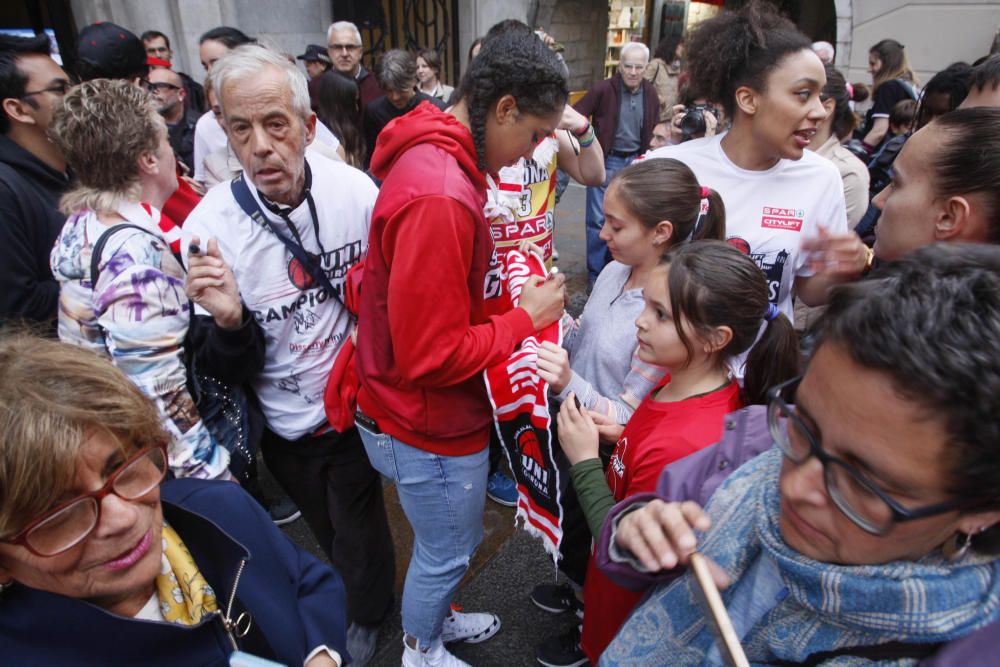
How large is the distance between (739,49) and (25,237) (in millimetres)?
2875

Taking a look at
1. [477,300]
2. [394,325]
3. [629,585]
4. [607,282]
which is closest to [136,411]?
[394,325]

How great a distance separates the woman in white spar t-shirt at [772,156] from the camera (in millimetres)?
2186

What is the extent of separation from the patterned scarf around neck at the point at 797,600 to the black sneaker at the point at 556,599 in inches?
51.8

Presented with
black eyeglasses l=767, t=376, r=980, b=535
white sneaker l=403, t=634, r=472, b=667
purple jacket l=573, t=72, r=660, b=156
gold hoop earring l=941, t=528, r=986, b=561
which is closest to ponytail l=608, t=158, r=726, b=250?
black eyeglasses l=767, t=376, r=980, b=535

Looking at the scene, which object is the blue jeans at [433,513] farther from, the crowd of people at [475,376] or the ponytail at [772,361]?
the ponytail at [772,361]

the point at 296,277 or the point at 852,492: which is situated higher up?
the point at 852,492

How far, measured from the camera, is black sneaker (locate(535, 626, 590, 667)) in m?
2.29

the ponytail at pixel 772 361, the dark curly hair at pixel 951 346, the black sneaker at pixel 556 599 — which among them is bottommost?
the black sneaker at pixel 556 599

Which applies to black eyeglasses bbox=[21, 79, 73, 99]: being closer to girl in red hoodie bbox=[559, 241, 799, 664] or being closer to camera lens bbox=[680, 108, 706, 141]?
girl in red hoodie bbox=[559, 241, 799, 664]

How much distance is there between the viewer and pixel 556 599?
8.30 ft

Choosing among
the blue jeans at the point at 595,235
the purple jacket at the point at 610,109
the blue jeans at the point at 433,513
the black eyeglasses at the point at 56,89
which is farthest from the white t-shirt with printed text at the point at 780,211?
the purple jacket at the point at 610,109

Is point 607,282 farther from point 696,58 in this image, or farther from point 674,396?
point 696,58

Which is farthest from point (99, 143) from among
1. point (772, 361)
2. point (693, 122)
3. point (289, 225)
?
point (693, 122)

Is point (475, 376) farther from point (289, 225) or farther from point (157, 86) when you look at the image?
point (157, 86)
